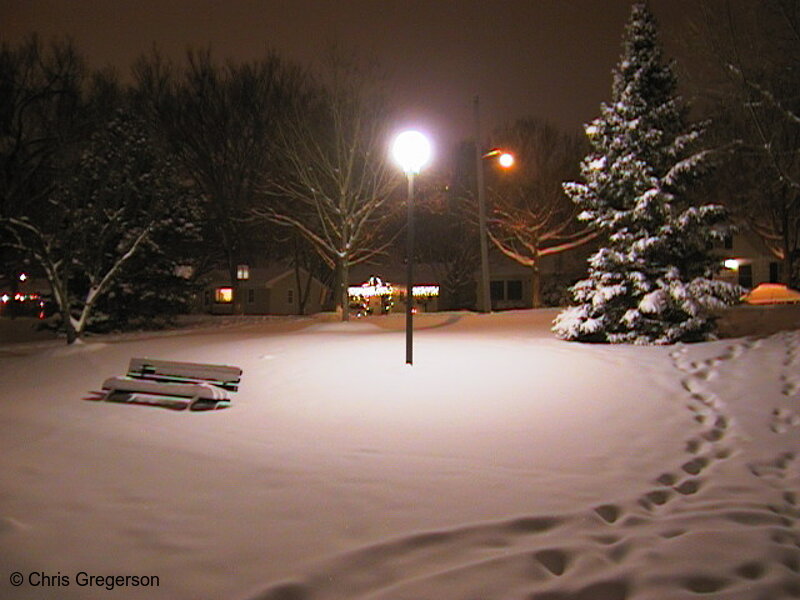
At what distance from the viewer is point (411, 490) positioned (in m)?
5.20

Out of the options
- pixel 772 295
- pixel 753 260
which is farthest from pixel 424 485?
pixel 753 260

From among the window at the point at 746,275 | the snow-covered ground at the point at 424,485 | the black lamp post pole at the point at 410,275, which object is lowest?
the snow-covered ground at the point at 424,485

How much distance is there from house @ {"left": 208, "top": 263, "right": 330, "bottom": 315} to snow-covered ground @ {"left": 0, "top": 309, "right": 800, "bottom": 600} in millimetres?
42056

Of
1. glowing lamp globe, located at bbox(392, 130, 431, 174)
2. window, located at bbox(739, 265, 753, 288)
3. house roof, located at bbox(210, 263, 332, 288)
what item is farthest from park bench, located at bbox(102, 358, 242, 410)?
house roof, located at bbox(210, 263, 332, 288)

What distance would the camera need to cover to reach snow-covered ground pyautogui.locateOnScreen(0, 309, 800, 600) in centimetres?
370

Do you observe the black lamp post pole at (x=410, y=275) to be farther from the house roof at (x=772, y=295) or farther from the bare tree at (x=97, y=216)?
the house roof at (x=772, y=295)

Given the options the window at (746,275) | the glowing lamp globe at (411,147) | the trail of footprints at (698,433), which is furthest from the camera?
the window at (746,275)

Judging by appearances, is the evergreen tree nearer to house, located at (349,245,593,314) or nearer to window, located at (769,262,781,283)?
house, located at (349,245,593,314)

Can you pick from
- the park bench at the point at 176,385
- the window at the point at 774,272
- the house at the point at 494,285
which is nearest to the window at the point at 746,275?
the window at the point at 774,272

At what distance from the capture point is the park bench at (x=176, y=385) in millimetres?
8438

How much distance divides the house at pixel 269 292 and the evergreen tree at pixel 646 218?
1536 inches

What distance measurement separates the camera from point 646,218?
13.4m

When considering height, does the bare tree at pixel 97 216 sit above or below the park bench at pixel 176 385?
above

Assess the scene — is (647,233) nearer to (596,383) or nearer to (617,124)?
(617,124)
